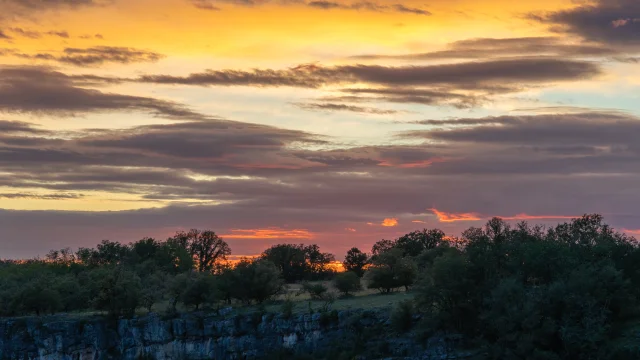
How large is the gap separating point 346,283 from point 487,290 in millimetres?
35425

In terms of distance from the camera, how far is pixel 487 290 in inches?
3748

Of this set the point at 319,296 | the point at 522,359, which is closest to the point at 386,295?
the point at 319,296

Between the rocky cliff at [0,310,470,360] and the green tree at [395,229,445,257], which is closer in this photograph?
the rocky cliff at [0,310,470,360]

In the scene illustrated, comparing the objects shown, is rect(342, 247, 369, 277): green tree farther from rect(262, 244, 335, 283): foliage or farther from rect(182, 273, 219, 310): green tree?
rect(182, 273, 219, 310): green tree

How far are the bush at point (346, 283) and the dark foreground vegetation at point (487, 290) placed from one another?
0.54 ft

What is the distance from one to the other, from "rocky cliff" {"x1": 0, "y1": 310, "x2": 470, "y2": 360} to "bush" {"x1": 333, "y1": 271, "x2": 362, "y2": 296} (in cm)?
1993

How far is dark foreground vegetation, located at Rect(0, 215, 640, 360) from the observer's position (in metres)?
84.2

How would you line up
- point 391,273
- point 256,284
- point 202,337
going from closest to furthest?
point 202,337
point 391,273
point 256,284

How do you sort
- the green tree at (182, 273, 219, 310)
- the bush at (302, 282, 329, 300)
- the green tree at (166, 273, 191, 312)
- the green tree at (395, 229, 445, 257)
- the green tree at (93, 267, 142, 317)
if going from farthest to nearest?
the green tree at (395, 229, 445, 257), the bush at (302, 282, 329, 300), the green tree at (166, 273, 191, 312), the green tree at (182, 273, 219, 310), the green tree at (93, 267, 142, 317)

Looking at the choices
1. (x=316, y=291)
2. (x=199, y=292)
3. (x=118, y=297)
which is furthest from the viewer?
(x=316, y=291)

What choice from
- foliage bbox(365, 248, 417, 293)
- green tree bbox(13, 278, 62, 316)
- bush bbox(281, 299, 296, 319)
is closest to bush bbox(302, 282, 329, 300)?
→ foliage bbox(365, 248, 417, 293)

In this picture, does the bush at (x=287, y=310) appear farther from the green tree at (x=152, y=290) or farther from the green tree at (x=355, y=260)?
the green tree at (x=355, y=260)

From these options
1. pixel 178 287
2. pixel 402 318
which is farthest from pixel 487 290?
pixel 178 287

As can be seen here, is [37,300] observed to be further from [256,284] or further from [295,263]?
[295,263]
